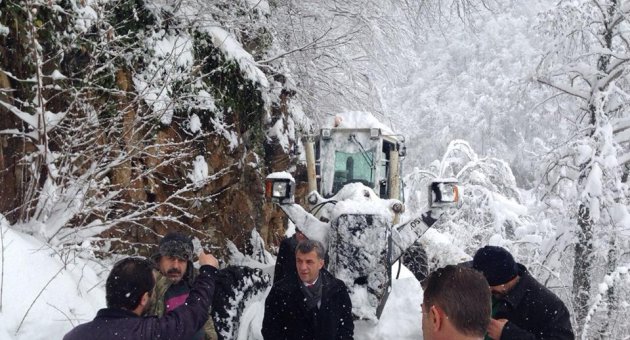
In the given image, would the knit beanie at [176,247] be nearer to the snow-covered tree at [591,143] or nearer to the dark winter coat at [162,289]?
the dark winter coat at [162,289]

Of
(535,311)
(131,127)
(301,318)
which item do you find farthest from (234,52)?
(535,311)

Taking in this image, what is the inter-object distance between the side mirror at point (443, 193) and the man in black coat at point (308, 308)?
6.55 feet

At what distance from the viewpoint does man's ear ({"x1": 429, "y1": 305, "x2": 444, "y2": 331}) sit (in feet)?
5.63

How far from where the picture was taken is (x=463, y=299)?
1696 millimetres

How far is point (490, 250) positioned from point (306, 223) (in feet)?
8.29

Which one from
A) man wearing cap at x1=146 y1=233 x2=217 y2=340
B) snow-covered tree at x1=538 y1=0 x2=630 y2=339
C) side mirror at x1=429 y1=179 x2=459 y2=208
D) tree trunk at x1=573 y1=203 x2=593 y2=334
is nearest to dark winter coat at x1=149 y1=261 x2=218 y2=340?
man wearing cap at x1=146 y1=233 x2=217 y2=340

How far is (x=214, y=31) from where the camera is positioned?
6.54m

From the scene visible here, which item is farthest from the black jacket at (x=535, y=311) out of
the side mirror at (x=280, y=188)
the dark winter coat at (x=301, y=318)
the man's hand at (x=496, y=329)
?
the side mirror at (x=280, y=188)

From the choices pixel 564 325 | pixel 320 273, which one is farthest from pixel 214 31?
pixel 564 325

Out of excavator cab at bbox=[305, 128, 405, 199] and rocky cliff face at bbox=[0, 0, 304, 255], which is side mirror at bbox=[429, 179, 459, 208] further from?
rocky cliff face at bbox=[0, 0, 304, 255]

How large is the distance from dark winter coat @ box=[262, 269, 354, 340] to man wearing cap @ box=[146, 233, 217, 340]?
522mm

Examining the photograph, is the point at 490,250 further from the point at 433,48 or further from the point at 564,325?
the point at 433,48

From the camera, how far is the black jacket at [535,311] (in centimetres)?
288

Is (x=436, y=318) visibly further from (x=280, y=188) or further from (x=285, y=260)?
(x=280, y=188)
